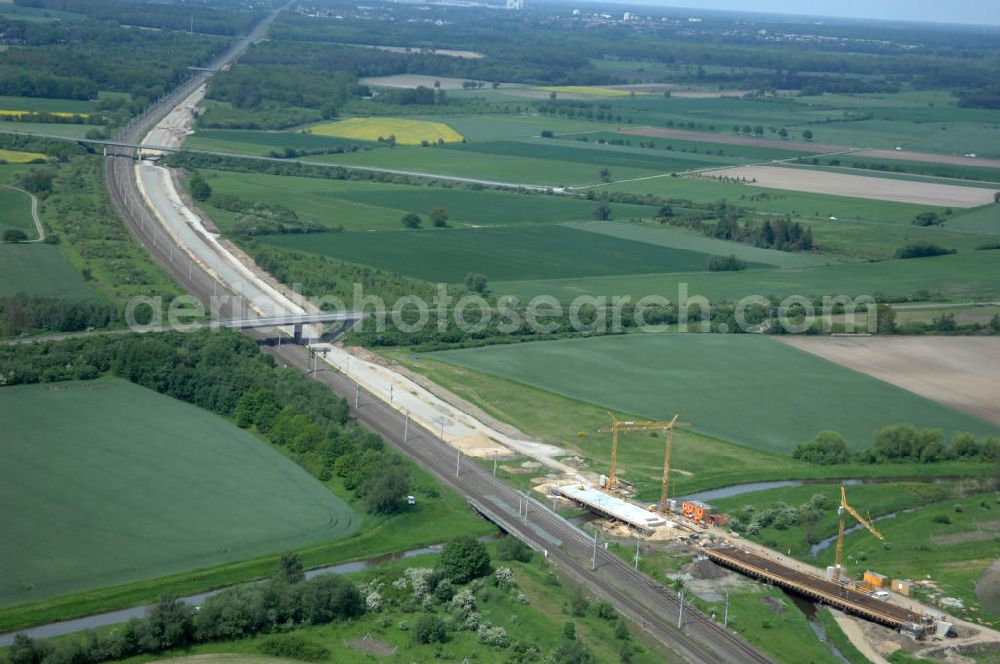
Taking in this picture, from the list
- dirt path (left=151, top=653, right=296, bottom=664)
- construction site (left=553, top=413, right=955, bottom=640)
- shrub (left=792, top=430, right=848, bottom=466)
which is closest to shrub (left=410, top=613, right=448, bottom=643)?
dirt path (left=151, top=653, right=296, bottom=664)

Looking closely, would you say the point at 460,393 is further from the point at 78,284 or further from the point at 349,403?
the point at 78,284

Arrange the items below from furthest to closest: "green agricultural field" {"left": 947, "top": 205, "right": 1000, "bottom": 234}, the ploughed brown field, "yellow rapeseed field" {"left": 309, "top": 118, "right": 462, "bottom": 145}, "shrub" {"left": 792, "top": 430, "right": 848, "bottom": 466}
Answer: "yellow rapeseed field" {"left": 309, "top": 118, "right": 462, "bottom": 145} < the ploughed brown field < "green agricultural field" {"left": 947, "top": 205, "right": 1000, "bottom": 234} < "shrub" {"left": 792, "top": 430, "right": 848, "bottom": 466}

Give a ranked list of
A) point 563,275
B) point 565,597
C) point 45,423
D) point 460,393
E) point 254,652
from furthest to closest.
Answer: point 563,275 < point 460,393 < point 45,423 < point 565,597 < point 254,652

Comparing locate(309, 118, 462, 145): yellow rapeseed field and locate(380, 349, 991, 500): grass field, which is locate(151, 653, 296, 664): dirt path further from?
locate(309, 118, 462, 145): yellow rapeseed field

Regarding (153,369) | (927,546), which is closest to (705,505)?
(927,546)

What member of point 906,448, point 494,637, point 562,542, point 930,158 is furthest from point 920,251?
point 494,637

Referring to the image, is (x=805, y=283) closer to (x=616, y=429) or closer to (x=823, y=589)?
(x=616, y=429)
